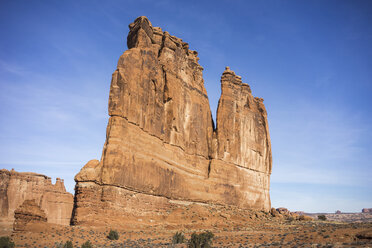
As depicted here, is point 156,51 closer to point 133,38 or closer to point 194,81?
point 133,38

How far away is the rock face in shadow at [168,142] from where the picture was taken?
29047 millimetres

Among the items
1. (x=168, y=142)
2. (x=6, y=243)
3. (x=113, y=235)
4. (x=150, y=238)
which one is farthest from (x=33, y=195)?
(x=6, y=243)

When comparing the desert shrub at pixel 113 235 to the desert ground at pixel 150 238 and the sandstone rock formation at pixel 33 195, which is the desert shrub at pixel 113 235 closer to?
the desert ground at pixel 150 238

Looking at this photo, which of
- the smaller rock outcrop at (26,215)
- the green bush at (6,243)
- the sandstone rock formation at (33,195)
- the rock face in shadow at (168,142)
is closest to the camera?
the green bush at (6,243)

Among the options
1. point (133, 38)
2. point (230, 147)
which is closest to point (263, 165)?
point (230, 147)

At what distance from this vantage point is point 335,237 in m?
22.5

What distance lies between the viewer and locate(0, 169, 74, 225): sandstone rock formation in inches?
2264

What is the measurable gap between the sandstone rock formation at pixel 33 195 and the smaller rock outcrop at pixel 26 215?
1271 inches

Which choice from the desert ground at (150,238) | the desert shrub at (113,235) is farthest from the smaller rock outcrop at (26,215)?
the desert shrub at (113,235)

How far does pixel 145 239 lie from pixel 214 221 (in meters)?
13.5

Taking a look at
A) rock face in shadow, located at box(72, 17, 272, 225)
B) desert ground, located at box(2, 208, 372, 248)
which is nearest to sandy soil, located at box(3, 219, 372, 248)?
desert ground, located at box(2, 208, 372, 248)

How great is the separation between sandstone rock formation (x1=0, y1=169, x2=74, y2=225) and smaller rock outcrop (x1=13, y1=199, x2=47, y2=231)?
3229cm

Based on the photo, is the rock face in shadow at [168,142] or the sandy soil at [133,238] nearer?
the sandy soil at [133,238]

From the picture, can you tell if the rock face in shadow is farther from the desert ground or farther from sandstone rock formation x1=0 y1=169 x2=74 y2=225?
sandstone rock formation x1=0 y1=169 x2=74 y2=225
